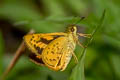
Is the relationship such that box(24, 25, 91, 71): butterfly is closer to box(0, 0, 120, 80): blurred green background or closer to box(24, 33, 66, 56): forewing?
box(24, 33, 66, 56): forewing

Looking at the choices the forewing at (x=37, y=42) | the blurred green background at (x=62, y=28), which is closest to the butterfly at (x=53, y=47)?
the forewing at (x=37, y=42)

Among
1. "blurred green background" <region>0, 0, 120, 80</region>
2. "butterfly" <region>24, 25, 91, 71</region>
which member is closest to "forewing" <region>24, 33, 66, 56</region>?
"butterfly" <region>24, 25, 91, 71</region>

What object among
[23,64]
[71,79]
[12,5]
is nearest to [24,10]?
[12,5]

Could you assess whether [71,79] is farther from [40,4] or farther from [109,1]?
[40,4]

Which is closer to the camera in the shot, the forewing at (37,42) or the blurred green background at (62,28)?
the forewing at (37,42)

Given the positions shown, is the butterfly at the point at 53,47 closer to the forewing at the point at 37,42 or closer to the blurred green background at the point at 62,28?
the forewing at the point at 37,42

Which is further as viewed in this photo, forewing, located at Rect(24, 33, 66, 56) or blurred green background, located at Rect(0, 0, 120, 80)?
blurred green background, located at Rect(0, 0, 120, 80)
